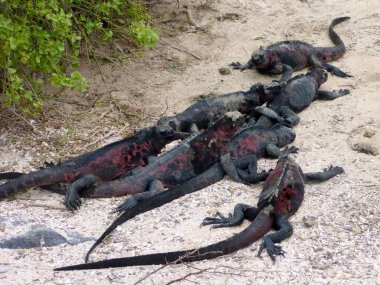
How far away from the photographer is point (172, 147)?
5926 millimetres

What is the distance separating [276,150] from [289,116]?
706mm

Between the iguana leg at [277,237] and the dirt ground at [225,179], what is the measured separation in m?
0.05

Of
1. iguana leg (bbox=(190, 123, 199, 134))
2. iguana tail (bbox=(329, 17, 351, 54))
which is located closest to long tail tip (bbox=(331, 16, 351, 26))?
iguana tail (bbox=(329, 17, 351, 54))

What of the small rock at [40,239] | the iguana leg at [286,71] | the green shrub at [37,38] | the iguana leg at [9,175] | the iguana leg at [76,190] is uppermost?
the green shrub at [37,38]

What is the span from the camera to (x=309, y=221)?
4.41m

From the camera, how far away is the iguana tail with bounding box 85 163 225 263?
447 centimetres

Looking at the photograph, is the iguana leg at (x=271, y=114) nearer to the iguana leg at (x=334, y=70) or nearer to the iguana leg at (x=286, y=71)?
the iguana leg at (x=286, y=71)

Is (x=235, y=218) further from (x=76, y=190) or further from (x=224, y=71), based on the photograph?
(x=224, y=71)

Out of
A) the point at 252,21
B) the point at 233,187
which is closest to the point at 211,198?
the point at 233,187

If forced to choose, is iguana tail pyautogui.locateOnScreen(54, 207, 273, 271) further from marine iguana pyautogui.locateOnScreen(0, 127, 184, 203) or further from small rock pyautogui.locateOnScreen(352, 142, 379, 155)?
small rock pyautogui.locateOnScreen(352, 142, 379, 155)

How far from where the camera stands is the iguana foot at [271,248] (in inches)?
161

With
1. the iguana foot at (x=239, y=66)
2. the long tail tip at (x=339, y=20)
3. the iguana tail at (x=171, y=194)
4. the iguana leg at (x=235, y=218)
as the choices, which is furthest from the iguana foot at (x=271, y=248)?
the long tail tip at (x=339, y=20)

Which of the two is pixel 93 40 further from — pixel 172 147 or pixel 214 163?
pixel 214 163

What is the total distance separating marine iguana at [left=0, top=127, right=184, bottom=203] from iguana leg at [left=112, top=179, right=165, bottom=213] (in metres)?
0.41
